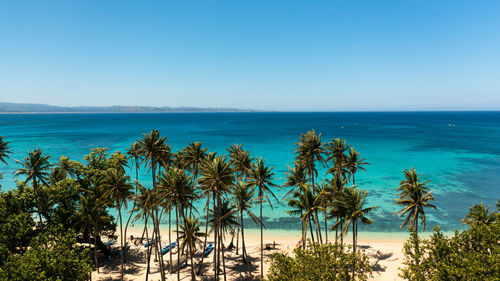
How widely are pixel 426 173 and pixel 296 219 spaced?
5753 cm

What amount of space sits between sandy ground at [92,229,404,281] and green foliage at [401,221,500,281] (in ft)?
43.0

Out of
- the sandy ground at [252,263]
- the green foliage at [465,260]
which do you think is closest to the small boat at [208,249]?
the sandy ground at [252,263]

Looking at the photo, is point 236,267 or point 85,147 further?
point 85,147

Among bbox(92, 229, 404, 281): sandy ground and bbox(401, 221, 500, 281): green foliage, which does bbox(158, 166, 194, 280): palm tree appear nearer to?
bbox(92, 229, 404, 281): sandy ground

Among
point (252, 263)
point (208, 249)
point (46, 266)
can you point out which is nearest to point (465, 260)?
point (252, 263)

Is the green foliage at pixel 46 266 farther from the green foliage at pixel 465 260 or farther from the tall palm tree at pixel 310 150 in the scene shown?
the tall palm tree at pixel 310 150

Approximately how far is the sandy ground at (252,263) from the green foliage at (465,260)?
13097mm

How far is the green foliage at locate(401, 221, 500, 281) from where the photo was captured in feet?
62.5

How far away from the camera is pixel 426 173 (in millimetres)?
86062

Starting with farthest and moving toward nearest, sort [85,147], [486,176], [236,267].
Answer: [85,147] < [486,176] < [236,267]

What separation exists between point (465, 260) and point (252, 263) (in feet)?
84.7

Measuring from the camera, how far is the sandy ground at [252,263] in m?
A: 34.6

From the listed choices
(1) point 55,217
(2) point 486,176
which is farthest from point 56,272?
(2) point 486,176

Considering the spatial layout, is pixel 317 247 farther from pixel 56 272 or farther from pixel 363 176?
pixel 363 176
